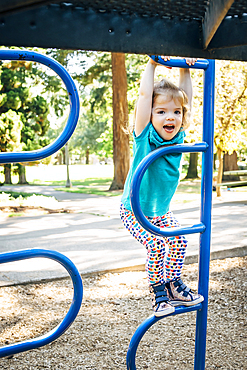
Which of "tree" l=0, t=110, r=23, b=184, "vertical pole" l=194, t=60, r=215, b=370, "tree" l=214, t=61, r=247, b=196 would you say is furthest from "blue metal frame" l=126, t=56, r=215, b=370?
"tree" l=0, t=110, r=23, b=184

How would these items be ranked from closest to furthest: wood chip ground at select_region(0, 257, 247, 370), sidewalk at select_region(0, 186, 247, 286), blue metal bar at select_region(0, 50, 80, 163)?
blue metal bar at select_region(0, 50, 80, 163), wood chip ground at select_region(0, 257, 247, 370), sidewalk at select_region(0, 186, 247, 286)

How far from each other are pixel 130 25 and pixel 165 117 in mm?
811

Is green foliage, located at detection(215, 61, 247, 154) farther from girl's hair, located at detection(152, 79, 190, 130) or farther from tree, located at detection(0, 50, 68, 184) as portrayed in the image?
girl's hair, located at detection(152, 79, 190, 130)

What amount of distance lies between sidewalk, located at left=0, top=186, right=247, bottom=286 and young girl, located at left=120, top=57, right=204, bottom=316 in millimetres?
1802

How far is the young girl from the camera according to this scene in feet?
6.37

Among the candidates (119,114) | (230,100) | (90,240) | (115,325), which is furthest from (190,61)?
(119,114)

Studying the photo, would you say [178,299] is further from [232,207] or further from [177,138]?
[232,207]

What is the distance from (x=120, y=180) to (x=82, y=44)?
507 inches

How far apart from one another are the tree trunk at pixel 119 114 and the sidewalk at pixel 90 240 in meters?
5.60

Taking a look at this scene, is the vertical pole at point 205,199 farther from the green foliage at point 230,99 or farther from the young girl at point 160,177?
the green foliage at point 230,99

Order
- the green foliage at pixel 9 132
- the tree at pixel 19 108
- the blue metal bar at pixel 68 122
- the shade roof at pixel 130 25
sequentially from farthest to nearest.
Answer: the tree at pixel 19 108 → the green foliage at pixel 9 132 → the blue metal bar at pixel 68 122 → the shade roof at pixel 130 25

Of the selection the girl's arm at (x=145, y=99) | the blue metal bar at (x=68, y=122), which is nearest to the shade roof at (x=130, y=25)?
the blue metal bar at (x=68, y=122)

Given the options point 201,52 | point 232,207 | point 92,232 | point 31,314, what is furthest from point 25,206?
point 201,52

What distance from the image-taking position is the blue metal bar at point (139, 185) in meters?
1.71
